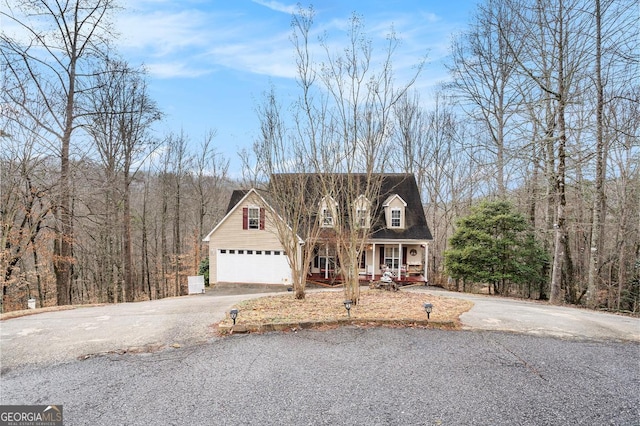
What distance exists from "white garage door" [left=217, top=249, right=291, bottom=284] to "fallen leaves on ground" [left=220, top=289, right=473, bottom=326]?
794 cm

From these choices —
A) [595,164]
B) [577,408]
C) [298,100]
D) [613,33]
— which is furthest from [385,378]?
[613,33]

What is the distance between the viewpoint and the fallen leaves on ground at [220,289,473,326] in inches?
242

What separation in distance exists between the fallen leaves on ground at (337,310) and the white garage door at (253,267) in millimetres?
7943

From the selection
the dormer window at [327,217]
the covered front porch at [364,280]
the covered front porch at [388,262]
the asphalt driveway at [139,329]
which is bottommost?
the covered front porch at [364,280]

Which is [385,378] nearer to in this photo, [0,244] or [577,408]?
[577,408]

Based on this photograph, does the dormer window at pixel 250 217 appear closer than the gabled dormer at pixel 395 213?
Yes

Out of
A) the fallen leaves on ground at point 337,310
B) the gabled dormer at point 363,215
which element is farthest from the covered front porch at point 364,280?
the gabled dormer at point 363,215

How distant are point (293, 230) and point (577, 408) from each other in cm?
597

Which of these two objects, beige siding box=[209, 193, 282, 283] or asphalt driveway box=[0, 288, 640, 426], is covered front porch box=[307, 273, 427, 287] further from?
asphalt driveway box=[0, 288, 640, 426]

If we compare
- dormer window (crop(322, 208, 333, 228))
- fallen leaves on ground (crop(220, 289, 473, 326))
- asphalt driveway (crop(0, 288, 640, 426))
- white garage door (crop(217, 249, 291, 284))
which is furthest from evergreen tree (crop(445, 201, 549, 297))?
white garage door (crop(217, 249, 291, 284))

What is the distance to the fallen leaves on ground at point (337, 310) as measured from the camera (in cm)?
615

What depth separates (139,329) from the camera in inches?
235

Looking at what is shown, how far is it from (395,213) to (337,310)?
12049 millimetres

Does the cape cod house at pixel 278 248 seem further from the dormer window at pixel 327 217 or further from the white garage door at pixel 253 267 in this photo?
the dormer window at pixel 327 217
